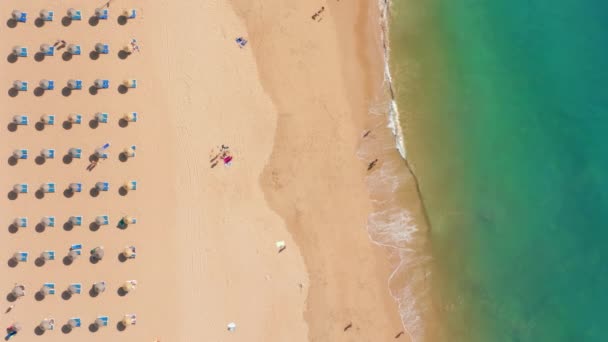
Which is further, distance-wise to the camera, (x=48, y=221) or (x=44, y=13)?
(x=48, y=221)

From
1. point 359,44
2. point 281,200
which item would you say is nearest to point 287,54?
point 359,44

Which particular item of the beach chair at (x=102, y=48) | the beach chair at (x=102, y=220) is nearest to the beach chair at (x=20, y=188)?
the beach chair at (x=102, y=220)

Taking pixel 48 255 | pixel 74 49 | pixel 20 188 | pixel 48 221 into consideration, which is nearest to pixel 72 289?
pixel 48 255

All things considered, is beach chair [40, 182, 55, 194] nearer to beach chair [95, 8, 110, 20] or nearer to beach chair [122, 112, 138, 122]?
beach chair [122, 112, 138, 122]

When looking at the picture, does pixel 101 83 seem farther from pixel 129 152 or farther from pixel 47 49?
pixel 129 152

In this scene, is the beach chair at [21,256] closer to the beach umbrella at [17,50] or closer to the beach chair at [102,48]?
the beach umbrella at [17,50]
